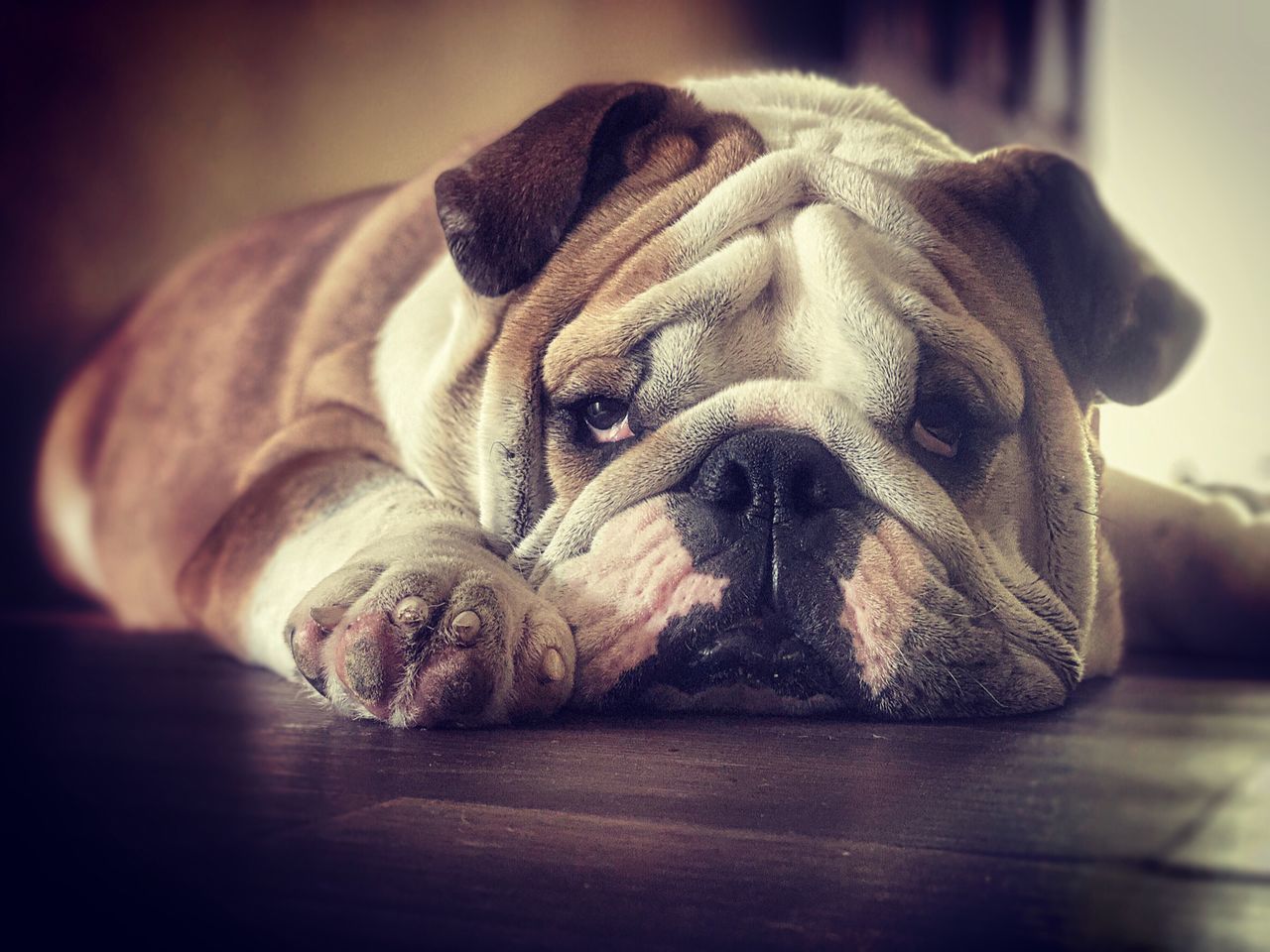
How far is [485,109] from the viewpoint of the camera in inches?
56.9

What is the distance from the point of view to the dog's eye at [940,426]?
3.64 ft

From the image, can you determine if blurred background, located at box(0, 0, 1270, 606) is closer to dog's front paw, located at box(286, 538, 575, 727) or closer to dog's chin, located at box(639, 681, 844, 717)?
dog's chin, located at box(639, 681, 844, 717)

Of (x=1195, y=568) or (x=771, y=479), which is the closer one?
(x=771, y=479)

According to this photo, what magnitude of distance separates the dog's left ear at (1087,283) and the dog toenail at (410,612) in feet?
2.34

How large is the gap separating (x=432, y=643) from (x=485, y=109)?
2.61 feet

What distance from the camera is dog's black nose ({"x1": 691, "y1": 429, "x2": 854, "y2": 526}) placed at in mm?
1002

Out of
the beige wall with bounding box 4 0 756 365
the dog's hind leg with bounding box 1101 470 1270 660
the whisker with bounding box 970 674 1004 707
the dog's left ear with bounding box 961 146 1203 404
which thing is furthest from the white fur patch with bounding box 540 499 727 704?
the beige wall with bounding box 4 0 756 365

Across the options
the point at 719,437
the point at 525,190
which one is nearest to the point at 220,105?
the point at 525,190

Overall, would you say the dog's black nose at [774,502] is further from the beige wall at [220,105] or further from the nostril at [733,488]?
the beige wall at [220,105]

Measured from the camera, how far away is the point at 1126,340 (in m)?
1.24

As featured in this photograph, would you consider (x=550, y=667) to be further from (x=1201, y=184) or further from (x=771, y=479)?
(x=1201, y=184)

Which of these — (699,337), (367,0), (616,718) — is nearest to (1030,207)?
(699,337)

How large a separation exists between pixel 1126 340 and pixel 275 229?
3.81ft

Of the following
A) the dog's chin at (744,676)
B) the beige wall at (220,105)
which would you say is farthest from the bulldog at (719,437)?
the beige wall at (220,105)
